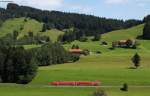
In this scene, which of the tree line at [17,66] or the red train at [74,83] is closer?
the red train at [74,83]

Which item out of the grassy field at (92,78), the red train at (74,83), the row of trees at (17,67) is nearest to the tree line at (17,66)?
the row of trees at (17,67)

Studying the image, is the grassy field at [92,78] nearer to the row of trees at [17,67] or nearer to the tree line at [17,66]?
the row of trees at [17,67]

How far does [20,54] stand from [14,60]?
2.67 meters

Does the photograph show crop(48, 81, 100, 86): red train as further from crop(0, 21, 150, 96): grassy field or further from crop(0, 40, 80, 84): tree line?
crop(0, 40, 80, 84): tree line

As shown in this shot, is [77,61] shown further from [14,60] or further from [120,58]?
[14,60]

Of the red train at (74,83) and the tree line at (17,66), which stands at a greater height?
the tree line at (17,66)

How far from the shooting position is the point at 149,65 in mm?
179125

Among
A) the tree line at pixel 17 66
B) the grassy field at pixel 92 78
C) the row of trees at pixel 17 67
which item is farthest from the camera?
the tree line at pixel 17 66

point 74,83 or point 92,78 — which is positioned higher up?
point 74,83

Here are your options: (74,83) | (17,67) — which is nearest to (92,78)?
(74,83)

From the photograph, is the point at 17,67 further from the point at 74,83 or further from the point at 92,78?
the point at 74,83

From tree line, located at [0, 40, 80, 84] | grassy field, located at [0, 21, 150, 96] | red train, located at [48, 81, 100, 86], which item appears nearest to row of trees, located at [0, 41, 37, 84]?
tree line, located at [0, 40, 80, 84]

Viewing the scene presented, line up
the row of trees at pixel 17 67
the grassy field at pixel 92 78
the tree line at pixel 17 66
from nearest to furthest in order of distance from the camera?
the grassy field at pixel 92 78 → the row of trees at pixel 17 67 → the tree line at pixel 17 66

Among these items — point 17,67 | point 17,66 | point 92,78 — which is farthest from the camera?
point 17,66
